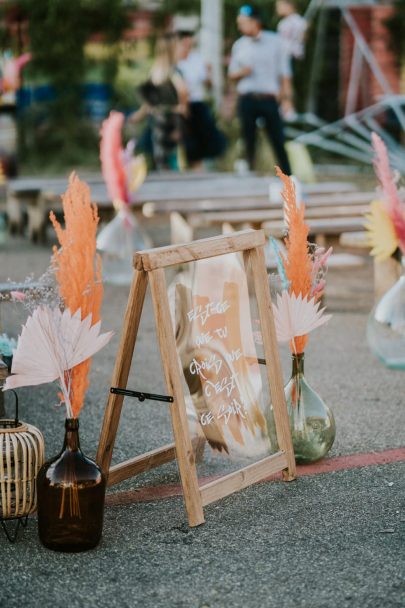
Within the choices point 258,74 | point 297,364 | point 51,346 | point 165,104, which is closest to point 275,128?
point 258,74

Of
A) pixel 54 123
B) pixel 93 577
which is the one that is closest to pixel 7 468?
pixel 93 577

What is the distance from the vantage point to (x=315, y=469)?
4.24 meters

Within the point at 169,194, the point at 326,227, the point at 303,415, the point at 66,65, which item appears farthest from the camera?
the point at 66,65

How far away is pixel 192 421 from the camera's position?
148 inches

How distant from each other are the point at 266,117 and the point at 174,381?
7463 mm

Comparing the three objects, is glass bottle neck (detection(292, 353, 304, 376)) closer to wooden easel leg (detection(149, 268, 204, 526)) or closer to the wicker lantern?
wooden easel leg (detection(149, 268, 204, 526))

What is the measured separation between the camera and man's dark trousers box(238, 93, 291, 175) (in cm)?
1037

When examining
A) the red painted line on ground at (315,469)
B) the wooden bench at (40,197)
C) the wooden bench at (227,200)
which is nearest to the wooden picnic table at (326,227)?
the wooden bench at (227,200)

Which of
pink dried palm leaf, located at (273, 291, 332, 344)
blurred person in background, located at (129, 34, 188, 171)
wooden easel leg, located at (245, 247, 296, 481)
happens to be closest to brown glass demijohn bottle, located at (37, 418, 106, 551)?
wooden easel leg, located at (245, 247, 296, 481)

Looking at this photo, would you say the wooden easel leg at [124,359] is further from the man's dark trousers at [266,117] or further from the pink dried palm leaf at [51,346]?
the man's dark trousers at [266,117]

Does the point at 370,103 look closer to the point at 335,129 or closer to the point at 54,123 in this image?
the point at 335,129

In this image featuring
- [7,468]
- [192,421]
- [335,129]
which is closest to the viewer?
[7,468]

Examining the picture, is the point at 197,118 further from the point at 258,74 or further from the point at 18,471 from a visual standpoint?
the point at 18,471

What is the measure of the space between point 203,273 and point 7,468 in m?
0.97
